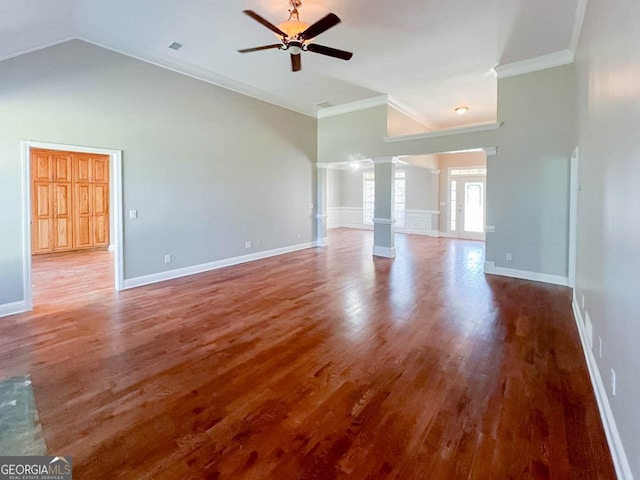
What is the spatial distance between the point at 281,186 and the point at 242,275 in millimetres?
2605

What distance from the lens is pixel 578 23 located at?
3965 mm

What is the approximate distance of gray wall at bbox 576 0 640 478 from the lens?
1.52 m

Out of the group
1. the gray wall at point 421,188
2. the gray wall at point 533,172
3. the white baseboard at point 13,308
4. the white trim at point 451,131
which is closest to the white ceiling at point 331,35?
the gray wall at point 533,172

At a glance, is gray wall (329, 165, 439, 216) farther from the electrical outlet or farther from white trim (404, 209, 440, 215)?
the electrical outlet

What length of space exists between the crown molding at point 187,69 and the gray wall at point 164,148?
84 millimetres

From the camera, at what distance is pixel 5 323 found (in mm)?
3588

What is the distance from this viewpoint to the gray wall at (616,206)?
4.99 ft

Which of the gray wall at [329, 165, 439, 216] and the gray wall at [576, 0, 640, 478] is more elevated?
the gray wall at [329, 165, 439, 216]

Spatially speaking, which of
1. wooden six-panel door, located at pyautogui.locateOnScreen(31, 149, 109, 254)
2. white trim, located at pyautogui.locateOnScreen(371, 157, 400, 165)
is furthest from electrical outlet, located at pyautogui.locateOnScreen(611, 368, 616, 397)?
wooden six-panel door, located at pyautogui.locateOnScreen(31, 149, 109, 254)

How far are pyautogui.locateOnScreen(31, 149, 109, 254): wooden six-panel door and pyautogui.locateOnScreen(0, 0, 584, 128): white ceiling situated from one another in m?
4.38

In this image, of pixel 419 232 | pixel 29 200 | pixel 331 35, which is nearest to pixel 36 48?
pixel 29 200

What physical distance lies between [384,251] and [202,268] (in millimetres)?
3880

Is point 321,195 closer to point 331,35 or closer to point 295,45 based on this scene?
point 331,35

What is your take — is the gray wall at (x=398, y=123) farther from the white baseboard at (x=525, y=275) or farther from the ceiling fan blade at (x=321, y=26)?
the ceiling fan blade at (x=321, y=26)
